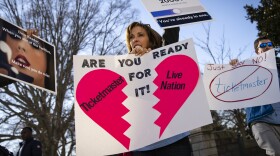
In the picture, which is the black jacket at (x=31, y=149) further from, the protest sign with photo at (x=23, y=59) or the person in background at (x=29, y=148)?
the protest sign with photo at (x=23, y=59)

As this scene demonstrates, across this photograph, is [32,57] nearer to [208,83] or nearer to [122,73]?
[122,73]

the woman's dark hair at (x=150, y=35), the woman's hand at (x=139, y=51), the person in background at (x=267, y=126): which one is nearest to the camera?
the woman's hand at (x=139, y=51)

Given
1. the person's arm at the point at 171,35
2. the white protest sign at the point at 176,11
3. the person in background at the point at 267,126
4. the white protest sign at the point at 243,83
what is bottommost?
the person in background at the point at 267,126

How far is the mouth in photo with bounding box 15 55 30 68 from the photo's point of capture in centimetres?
322

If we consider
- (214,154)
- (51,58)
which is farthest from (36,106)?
(51,58)

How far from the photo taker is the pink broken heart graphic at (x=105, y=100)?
2.11 meters

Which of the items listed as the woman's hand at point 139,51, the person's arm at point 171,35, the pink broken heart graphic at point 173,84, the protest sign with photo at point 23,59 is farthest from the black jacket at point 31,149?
the pink broken heart graphic at point 173,84

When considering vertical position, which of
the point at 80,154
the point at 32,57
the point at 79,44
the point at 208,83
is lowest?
the point at 80,154

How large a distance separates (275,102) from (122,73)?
175cm

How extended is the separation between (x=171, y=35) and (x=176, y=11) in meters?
0.39

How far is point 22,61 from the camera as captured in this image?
3.25 metres

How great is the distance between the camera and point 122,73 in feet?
7.54

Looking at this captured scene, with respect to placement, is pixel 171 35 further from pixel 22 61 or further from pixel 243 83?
pixel 22 61

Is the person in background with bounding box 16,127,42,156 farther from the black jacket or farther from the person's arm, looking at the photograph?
the person's arm
